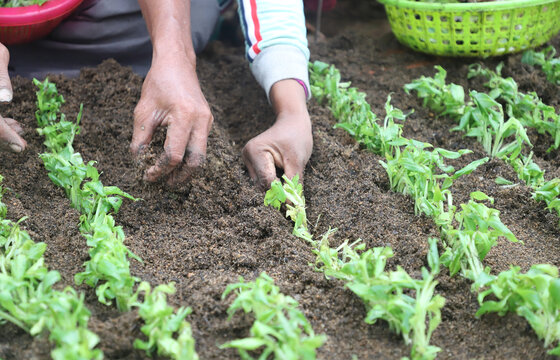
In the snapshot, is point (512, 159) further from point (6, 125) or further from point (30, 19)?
point (30, 19)

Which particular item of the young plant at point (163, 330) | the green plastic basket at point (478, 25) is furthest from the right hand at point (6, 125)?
the green plastic basket at point (478, 25)

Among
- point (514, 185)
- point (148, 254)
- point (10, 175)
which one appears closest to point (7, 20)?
point (10, 175)

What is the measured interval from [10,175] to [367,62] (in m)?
1.87

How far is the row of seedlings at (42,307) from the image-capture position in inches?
47.5

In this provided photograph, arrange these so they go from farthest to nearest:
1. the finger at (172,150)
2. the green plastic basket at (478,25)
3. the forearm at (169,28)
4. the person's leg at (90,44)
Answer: the green plastic basket at (478,25) → the person's leg at (90,44) → the forearm at (169,28) → the finger at (172,150)

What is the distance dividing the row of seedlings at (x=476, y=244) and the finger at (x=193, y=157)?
578mm

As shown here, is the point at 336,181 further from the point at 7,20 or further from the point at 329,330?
the point at 7,20

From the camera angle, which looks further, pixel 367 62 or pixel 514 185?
pixel 367 62

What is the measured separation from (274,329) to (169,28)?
1.25m

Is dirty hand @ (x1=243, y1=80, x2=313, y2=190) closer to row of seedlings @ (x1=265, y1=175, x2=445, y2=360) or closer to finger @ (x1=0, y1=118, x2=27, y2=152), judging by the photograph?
row of seedlings @ (x1=265, y1=175, x2=445, y2=360)

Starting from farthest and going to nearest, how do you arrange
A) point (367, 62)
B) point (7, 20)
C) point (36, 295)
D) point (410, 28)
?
point (367, 62), point (410, 28), point (7, 20), point (36, 295)

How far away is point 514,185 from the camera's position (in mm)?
2074

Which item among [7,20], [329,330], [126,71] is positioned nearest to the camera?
[329,330]

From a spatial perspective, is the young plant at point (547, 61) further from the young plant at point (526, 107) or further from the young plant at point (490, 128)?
the young plant at point (490, 128)
